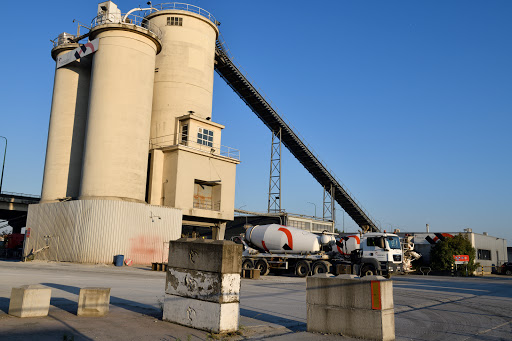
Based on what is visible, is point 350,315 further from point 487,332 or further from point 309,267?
point 309,267

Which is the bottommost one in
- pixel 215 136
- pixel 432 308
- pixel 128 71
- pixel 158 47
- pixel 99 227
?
pixel 432 308

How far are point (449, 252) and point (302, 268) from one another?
22.0 meters

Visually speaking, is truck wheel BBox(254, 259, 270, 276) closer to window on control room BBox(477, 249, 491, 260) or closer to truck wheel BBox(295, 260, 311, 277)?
truck wheel BBox(295, 260, 311, 277)

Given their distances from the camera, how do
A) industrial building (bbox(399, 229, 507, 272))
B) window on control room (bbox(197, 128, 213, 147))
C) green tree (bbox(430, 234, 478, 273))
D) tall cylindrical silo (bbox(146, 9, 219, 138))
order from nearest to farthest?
window on control room (bbox(197, 128, 213, 147))
tall cylindrical silo (bbox(146, 9, 219, 138))
green tree (bbox(430, 234, 478, 273))
industrial building (bbox(399, 229, 507, 272))

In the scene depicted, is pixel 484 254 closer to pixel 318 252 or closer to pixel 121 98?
pixel 318 252

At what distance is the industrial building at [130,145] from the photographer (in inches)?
1259

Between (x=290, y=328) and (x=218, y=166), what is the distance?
3215cm

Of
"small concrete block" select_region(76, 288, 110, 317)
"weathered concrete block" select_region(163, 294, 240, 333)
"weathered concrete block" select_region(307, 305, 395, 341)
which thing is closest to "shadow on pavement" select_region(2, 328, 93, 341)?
"small concrete block" select_region(76, 288, 110, 317)

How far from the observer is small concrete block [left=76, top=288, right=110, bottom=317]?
9.27 metres

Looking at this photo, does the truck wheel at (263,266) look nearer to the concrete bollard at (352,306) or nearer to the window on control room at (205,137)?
the window on control room at (205,137)

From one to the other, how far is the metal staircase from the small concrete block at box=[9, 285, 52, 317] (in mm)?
39439

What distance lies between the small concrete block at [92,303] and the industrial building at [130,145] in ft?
73.4

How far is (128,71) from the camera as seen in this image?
34438 millimetres

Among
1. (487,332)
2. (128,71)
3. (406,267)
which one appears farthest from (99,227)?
(487,332)
